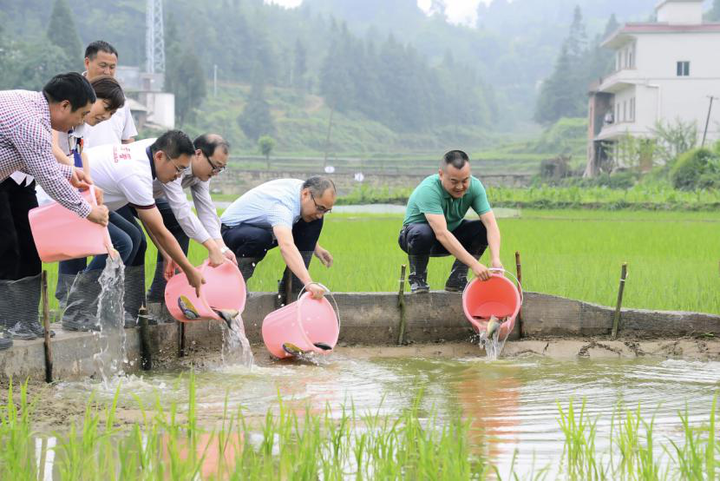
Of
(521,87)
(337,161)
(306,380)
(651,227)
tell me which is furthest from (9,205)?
(521,87)

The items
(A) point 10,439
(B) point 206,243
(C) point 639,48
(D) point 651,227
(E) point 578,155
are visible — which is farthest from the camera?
(E) point 578,155

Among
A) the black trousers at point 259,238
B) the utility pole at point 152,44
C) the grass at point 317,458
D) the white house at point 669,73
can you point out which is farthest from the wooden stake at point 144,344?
the utility pole at point 152,44

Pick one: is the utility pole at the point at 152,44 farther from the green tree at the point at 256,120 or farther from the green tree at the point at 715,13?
the green tree at the point at 715,13

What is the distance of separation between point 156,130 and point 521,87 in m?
102

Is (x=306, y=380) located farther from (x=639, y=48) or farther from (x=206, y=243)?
(x=639, y=48)

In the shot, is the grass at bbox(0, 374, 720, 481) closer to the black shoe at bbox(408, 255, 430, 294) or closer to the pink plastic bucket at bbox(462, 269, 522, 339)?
the pink plastic bucket at bbox(462, 269, 522, 339)

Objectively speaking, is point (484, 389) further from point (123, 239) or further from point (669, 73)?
point (669, 73)

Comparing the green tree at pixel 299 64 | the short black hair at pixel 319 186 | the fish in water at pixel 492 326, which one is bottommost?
the fish in water at pixel 492 326

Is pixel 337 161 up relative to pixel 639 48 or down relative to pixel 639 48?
down

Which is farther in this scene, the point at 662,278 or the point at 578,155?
the point at 578,155

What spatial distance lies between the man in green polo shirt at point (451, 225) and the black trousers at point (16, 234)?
2446 mm

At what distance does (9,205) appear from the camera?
4.63 metres

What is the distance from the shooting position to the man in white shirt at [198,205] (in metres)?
5.42

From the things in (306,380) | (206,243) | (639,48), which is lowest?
(306,380)
